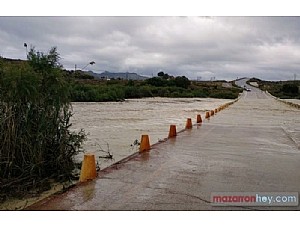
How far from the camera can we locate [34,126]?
7.39 m

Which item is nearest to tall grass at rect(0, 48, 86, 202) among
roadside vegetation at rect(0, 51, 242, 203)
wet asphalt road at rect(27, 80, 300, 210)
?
roadside vegetation at rect(0, 51, 242, 203)

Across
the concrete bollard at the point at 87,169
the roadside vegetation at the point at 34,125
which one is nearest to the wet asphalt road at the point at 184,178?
the concrete bollard at the point at 87,169

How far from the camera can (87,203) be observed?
570 centimetres

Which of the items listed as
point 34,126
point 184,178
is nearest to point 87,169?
point 34,126

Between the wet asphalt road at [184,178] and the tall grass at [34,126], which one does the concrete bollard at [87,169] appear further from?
the tall grass at [34,126]

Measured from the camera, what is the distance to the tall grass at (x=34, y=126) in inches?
264

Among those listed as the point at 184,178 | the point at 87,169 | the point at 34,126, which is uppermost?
the point at 34,126

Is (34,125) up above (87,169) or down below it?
above

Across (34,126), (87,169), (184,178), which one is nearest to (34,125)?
(34,126)

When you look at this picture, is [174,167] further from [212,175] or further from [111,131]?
[111,131]

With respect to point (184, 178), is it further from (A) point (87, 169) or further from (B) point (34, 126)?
(B) point (34, 126)

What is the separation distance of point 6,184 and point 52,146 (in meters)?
1.51

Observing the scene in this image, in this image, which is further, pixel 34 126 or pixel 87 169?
pixel 34 126
